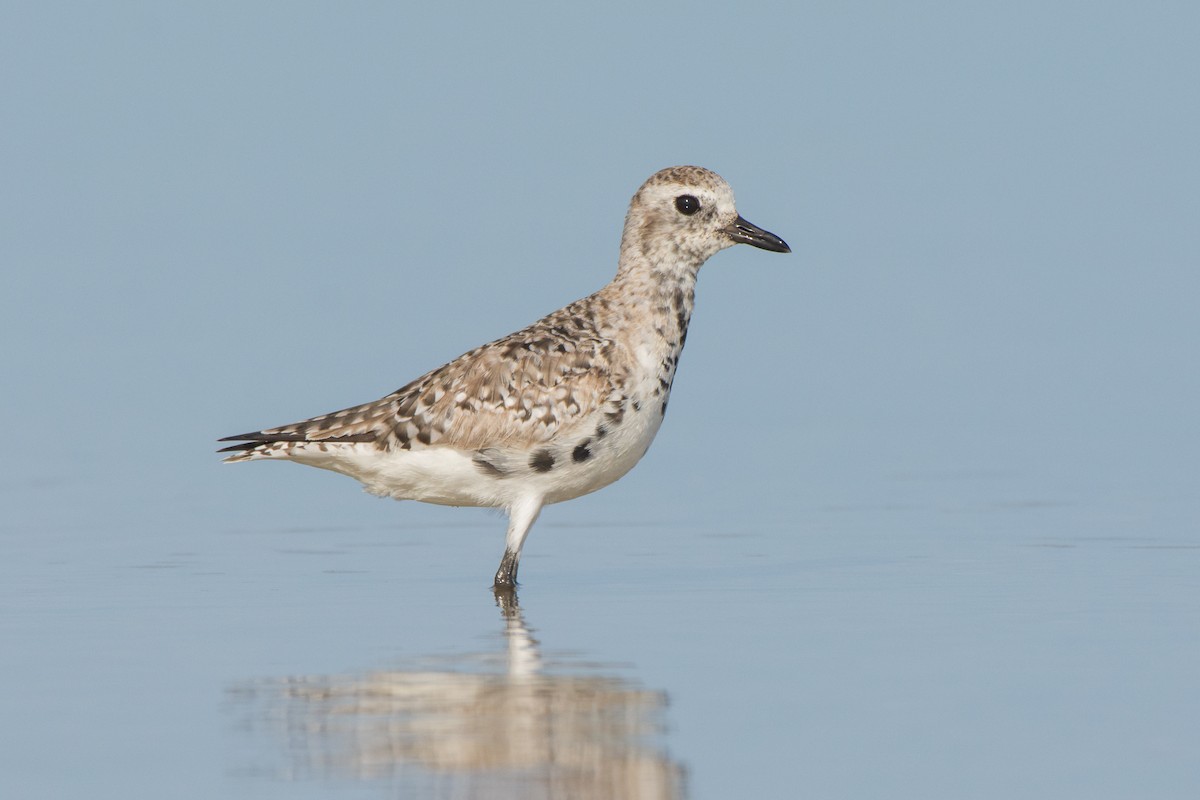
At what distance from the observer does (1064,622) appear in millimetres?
15633

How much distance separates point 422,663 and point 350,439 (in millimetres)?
3792

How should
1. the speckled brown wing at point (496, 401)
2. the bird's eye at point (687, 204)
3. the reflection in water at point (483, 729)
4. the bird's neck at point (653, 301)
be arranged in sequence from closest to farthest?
the reflection in water at point (483, 729) < the speckled brown wing at point (496, 401) < the bird's neck at point (653, 301) < the bird's eye at point (687, 204)

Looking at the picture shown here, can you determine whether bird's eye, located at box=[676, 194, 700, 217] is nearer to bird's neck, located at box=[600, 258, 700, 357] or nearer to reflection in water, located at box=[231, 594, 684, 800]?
bird's neck, located at box=[600, 258, 700, 357]

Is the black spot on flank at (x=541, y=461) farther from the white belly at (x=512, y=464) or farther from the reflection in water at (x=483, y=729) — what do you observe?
the reflection in water at (x=483, y=729)

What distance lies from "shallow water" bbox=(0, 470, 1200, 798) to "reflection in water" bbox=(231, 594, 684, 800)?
0.03 meters

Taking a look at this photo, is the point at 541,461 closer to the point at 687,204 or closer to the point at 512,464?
the point at 512,464

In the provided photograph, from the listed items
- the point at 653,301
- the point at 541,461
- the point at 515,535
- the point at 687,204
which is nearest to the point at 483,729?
the point at 541,461

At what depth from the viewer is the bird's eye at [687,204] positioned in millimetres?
18188

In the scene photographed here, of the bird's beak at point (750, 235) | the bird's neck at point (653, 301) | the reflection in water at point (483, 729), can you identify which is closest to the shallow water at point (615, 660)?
the reflection in water at point (483, 729)

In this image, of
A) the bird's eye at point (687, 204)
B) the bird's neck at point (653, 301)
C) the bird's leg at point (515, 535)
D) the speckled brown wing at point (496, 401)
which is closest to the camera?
the speckled brown wing at point (496, 401)

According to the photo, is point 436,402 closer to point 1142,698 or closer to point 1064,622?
point 1064,622

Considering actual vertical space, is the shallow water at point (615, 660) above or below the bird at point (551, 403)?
below

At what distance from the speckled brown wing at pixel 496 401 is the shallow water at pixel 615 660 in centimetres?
128

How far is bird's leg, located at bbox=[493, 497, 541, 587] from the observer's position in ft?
57.9
